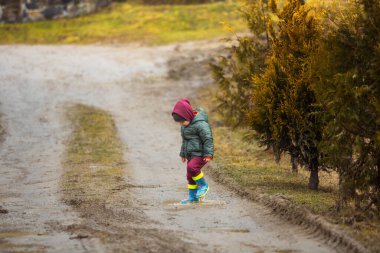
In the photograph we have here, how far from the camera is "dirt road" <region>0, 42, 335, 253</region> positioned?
375 inches

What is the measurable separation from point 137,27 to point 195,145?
25.9 m

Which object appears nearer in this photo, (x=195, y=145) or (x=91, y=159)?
(x=195, y=145)

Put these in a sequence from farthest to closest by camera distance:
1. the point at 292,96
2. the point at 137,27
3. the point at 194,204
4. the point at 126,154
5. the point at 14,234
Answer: the point at 137,27 → the point at 126,154 → the point at 292,96 → the point at 194,204 → the point at 14,234

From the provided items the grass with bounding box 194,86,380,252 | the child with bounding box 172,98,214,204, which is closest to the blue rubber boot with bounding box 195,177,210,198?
the child with bounding box 172,98,214,204

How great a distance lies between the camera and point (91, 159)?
59.1 feet

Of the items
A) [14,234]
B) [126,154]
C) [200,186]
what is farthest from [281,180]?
[14,234]

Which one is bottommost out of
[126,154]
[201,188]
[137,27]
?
[137,27]

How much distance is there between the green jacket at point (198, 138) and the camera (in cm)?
1234

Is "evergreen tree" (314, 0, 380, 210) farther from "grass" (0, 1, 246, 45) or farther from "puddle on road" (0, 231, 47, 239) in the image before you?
"grass" (0, 1, 246, 45)

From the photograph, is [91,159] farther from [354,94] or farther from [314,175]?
[354,94]

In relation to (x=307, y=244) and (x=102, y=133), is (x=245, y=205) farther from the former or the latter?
(x=102, y=133)

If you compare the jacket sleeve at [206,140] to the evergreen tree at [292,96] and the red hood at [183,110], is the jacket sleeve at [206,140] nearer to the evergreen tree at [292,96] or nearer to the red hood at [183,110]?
the red hood at [183,110]

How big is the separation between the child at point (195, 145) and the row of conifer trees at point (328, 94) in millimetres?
1140

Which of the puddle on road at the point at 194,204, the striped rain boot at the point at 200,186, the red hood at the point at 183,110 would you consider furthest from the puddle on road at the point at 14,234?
the red hood at the point at 183,110
